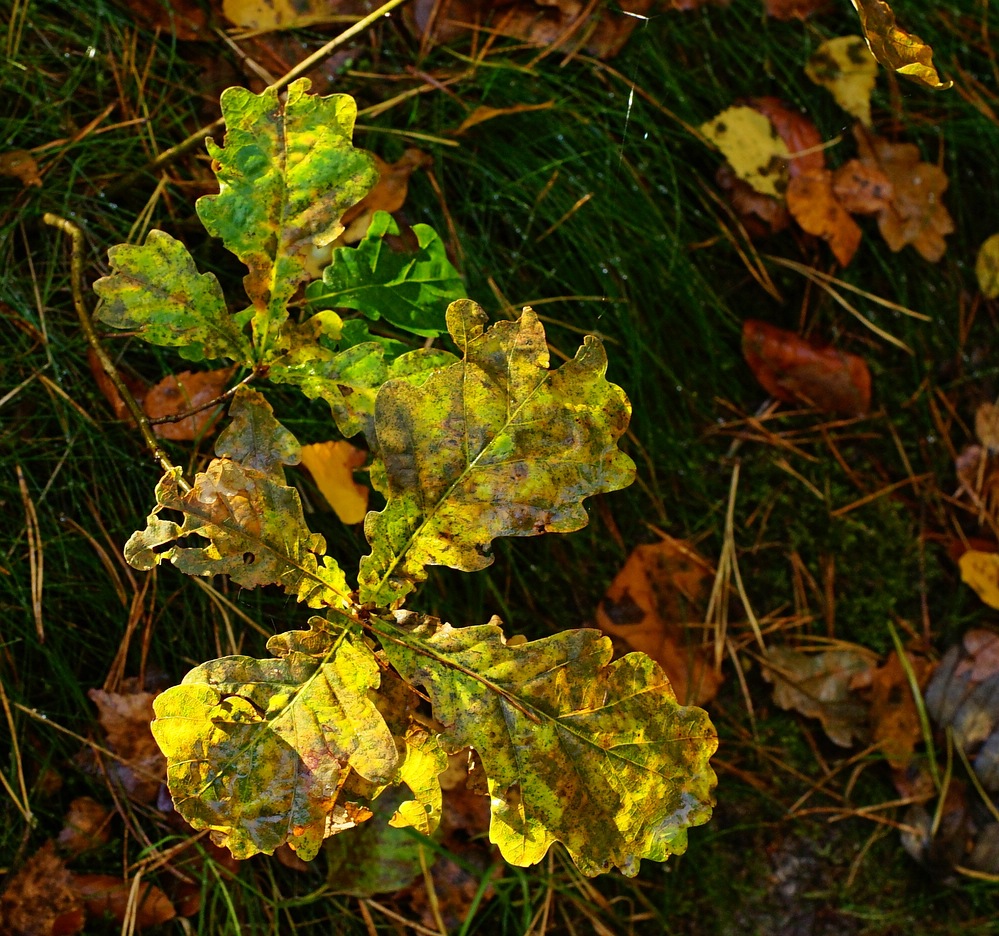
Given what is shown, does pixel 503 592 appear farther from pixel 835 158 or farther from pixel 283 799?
pixel 835 158

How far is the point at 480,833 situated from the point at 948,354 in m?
1.57

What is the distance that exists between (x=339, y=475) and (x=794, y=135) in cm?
130

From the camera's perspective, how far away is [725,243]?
7.04 ft

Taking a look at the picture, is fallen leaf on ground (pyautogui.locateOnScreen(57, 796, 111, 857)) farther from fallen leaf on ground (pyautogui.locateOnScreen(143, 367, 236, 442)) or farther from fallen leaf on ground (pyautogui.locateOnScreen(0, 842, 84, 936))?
fallen leaf on ground (pyautogui.locateOnScreen(143, 367, 236, 442))

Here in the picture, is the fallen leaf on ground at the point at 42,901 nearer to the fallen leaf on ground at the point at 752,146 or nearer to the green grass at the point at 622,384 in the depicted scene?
the green grass at the point at 622,384

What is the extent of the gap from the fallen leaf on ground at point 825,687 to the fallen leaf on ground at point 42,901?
147 centimetres

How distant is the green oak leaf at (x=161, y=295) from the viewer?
126 cm

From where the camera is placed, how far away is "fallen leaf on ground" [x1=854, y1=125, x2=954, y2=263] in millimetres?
2195

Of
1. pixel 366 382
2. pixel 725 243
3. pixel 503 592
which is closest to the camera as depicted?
pixel 366 382

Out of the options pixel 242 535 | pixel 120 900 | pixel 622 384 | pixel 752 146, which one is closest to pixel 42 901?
pixel 120 900

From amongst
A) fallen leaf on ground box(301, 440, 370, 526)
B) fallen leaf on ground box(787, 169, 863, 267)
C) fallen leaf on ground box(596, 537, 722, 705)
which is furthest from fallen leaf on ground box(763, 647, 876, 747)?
fallen leaf on ground box(301, 440, 370, 526)

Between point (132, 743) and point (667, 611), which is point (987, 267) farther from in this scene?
point (132, 743)

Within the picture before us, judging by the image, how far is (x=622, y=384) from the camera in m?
2.03

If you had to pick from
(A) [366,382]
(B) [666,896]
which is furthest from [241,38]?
(B) [666,896]
